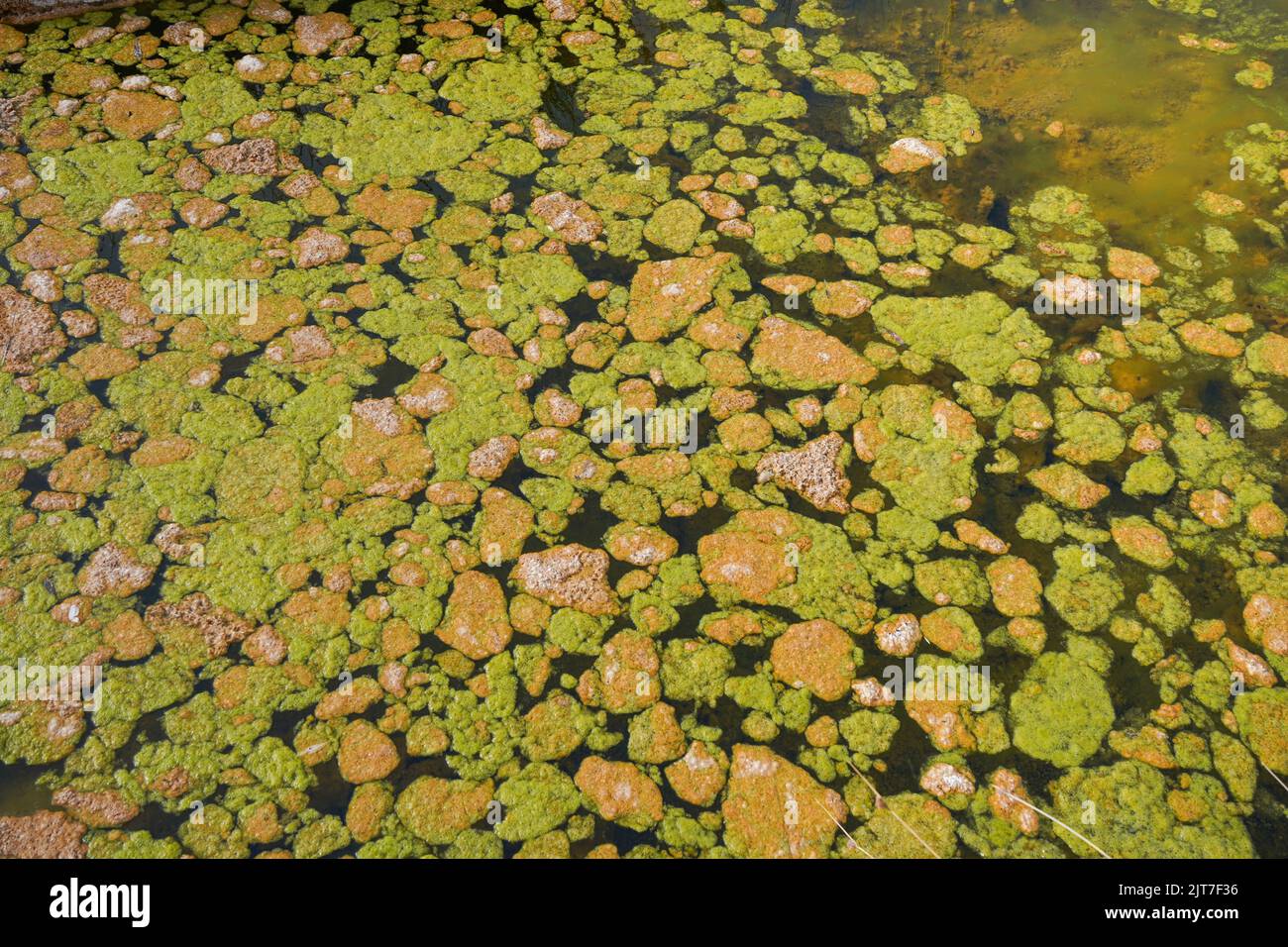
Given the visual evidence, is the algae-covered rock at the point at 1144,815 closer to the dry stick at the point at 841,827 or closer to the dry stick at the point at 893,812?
the dry stick at the point at 893,812

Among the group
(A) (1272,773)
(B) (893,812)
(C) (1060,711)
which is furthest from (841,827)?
(A) (1272,773)

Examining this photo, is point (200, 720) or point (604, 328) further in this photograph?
point (604, 328)

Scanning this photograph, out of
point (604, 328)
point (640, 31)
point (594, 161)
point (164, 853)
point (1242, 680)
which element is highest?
point (640, 31)

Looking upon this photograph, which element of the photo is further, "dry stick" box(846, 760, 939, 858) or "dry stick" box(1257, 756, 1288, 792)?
"dry stick" box(1257, 756, 1288, 792)

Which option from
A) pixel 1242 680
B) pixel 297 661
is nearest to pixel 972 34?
pixel 1242 680

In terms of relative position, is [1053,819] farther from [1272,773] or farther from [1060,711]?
[1272,773]

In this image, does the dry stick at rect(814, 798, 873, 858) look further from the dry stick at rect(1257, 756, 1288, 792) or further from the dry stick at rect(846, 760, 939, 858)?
the dry stick at rect(1257, 756, 1288, 792)

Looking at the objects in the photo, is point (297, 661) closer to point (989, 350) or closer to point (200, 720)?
point (200, 720)

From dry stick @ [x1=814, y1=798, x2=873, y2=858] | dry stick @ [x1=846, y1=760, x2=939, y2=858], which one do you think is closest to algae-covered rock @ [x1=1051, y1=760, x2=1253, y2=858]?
dry stick @ [x1=846, y1=760, x2=939, y2=858]
